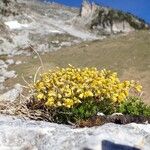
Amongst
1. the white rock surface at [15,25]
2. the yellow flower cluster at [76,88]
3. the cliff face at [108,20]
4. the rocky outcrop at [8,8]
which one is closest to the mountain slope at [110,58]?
Answer: the yellow flower cluster at [76,88]

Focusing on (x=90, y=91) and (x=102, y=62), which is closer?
(x=90, y=91)

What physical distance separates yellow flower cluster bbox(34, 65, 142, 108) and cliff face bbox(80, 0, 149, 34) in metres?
166

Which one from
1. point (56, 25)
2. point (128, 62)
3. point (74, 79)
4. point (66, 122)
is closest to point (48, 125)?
point (66, 122)

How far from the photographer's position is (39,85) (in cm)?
1292

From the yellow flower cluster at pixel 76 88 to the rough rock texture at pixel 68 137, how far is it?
169 cm

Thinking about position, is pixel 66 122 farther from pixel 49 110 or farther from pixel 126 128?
pixel 126 128

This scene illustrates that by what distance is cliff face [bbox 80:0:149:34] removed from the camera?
591ft

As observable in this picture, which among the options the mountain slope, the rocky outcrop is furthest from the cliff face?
the mountain slope

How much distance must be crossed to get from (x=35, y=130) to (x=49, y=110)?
98.2 inches

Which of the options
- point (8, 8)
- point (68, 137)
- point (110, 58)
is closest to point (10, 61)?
point (110, 58)

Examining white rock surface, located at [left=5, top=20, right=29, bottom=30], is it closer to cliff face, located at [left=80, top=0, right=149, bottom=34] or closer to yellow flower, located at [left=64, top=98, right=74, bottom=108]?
cliff face, located at [left=80, top=0, right=149, bottom=34]

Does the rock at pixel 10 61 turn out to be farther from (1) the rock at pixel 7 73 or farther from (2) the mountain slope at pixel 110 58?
(1) the rock at pixel 7 73

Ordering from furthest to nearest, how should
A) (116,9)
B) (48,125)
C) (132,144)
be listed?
1. (116,9)
2. (48,125)
3. (132,144)

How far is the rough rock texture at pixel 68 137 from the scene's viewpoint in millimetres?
9914
